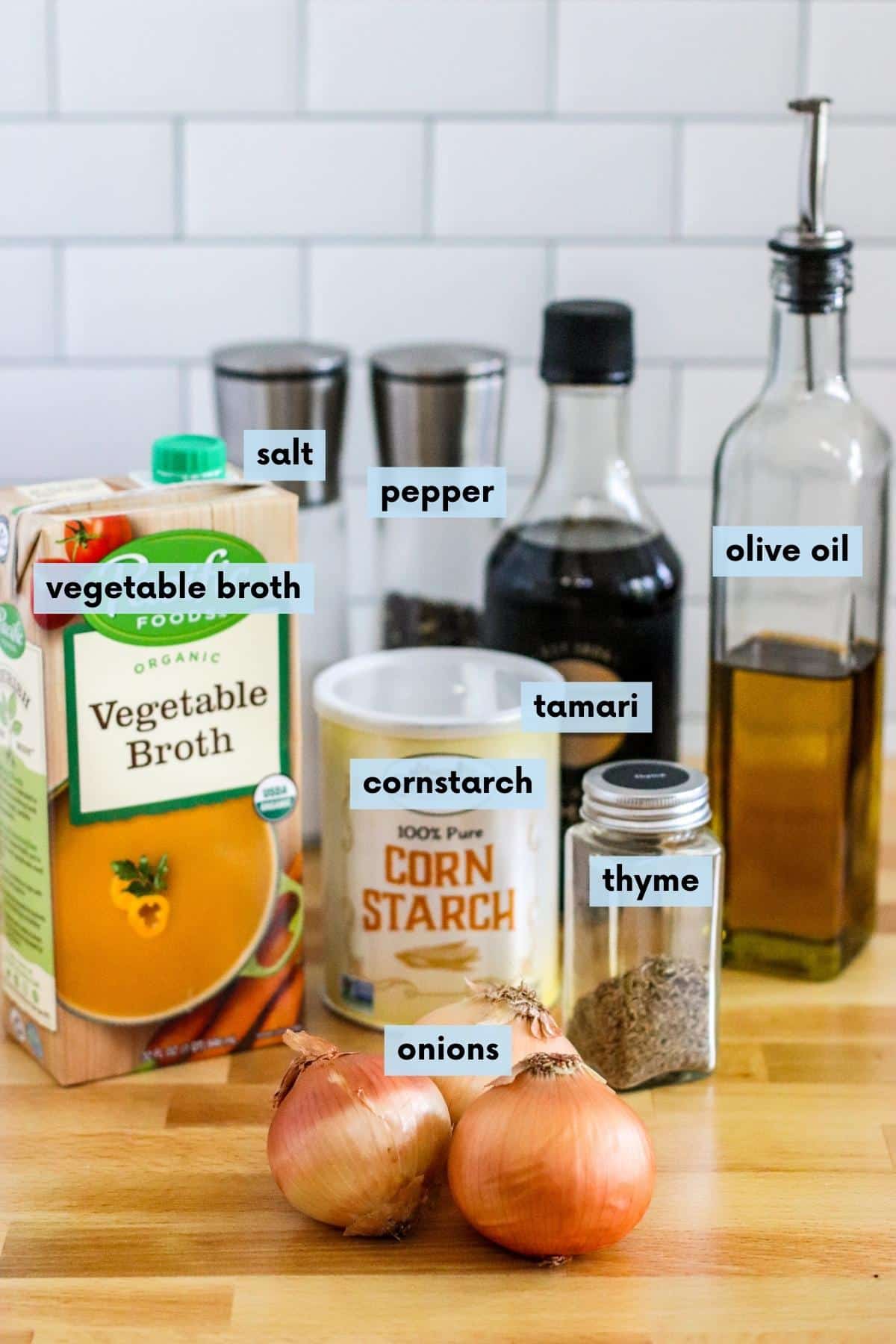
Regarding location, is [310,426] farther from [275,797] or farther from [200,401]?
[275,797]

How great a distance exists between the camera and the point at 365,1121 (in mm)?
834

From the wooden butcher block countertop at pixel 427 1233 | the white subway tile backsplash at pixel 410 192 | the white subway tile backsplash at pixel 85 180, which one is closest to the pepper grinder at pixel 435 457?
the white subway tile backsplash at pixel 410 192

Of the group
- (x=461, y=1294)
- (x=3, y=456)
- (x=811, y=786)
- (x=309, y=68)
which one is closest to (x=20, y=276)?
(x=3, y=456)

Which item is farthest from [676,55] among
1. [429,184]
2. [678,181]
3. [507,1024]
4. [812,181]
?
[507,1024]

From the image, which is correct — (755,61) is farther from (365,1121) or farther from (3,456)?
(365,1121)

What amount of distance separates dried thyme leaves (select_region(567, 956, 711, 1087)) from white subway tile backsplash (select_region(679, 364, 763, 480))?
520mm

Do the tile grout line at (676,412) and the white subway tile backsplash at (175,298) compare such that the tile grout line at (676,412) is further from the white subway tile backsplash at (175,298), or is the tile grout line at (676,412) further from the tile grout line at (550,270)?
the white subway tile backsplash at (175,298)

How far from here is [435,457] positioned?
1202mm

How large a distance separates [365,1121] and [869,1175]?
0.85 feet

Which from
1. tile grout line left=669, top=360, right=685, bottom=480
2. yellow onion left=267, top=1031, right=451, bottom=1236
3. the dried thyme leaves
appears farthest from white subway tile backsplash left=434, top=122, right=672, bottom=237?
yellow onion left=267, top=1031, right=451, bottom=1236

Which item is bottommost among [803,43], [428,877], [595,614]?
[428,877]

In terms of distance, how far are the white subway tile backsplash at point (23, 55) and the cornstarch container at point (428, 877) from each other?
53 cm

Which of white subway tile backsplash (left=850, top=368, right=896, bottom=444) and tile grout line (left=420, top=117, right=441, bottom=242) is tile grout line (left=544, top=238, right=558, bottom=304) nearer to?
tile grout line (left=420, top=117, right=441, bottom=242)

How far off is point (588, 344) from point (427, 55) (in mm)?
348
